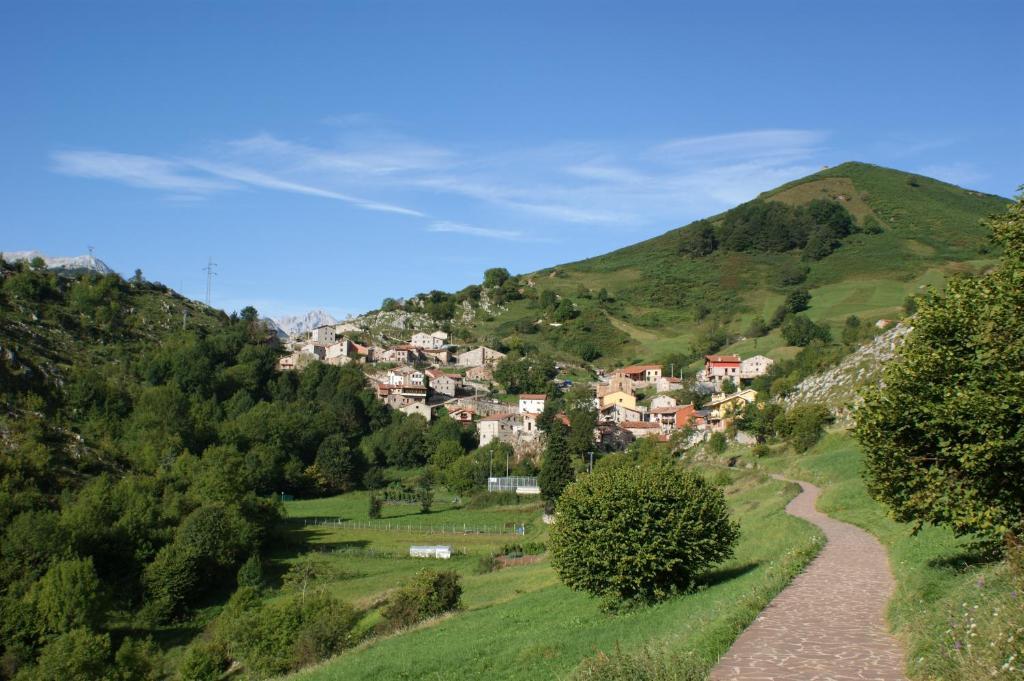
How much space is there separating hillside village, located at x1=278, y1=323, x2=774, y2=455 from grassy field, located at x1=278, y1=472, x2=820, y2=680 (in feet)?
164

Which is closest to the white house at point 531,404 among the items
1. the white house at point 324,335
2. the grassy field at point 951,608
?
the white house at point 324,335

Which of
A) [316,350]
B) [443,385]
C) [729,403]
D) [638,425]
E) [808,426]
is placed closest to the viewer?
[808,426]

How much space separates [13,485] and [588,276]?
137 m

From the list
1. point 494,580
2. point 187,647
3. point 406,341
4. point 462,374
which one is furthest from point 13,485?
point 406,341

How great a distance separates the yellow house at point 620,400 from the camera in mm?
106625

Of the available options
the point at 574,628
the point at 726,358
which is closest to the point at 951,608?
the point at 574,628

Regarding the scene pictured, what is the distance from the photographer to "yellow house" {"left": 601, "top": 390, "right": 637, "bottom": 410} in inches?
4198

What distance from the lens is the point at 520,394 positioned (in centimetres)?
11550

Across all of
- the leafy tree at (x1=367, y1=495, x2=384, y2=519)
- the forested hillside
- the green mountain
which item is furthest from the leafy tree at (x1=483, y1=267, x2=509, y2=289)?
the leafy tree at (x1=367, y1=495, x2=384, y2=519)

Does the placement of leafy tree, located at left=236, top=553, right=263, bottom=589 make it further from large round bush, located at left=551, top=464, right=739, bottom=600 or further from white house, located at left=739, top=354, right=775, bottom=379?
white house, located at left=739, top=354, right=775, bottom=379

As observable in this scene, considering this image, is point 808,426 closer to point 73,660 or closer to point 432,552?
point 432,552

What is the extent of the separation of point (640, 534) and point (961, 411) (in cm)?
909

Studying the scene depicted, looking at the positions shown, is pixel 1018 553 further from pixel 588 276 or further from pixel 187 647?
pixel 588 276

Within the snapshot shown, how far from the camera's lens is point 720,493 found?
22.2 metres
